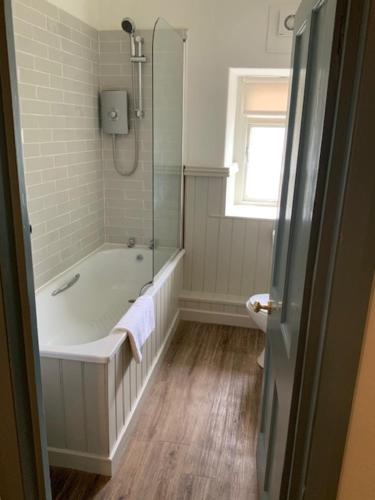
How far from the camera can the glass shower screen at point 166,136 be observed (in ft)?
8.31

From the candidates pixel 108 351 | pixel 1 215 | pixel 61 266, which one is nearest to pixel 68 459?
pixel 108 351

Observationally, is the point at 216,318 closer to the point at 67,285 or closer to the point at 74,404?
the point at 67,285

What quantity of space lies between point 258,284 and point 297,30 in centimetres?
223

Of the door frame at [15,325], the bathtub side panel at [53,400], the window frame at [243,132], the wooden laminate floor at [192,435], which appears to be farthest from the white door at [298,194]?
the window frame at [243,132]

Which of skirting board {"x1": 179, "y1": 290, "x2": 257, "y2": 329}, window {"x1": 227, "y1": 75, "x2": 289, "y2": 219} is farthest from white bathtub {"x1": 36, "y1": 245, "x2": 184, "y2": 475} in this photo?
window {"x1": 227, "y1": 75, "x2": 289, "y2": 219}

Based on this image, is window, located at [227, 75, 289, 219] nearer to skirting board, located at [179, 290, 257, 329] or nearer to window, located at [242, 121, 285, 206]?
window, located at [242, 121, 285, 206]

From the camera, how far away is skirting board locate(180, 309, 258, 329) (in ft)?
11.0

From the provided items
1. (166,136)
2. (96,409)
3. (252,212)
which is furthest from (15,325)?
(252,212)

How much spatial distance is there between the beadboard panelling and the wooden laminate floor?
511 millimetres

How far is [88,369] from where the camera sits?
1765mm

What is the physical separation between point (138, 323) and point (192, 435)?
2.19 ft

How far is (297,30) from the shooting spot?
130 centimetres

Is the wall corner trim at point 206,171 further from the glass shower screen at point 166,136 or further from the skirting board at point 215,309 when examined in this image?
the skirting board at point 215,309

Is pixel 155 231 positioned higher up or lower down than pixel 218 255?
higher up
